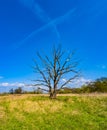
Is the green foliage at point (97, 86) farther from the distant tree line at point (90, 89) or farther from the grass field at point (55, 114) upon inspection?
the grass field at point (55, 114)

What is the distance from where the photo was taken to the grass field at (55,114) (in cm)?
1726

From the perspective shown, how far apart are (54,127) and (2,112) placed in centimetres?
499

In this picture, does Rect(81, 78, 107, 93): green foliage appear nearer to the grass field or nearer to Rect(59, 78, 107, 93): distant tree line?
Rect(59, 78, 107, 93): distant tree line

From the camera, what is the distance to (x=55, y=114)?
796 inches

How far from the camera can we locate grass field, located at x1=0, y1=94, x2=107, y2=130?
680 inches

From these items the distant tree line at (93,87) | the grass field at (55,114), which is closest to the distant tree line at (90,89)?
the distant tree line at (93,87)

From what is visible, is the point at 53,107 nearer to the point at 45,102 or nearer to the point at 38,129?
the point at 45,102

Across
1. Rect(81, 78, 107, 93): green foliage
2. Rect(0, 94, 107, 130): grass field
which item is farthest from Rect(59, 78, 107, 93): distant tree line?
Rect(0, 94, 107, 130): grass field

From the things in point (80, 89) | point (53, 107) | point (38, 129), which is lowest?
point (38, 129)

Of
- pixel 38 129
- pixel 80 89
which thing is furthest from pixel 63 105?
pixel 80 89

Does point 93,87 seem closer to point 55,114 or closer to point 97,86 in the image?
point 97,86

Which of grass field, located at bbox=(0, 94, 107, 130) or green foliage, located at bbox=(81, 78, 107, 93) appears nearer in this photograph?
grass field, located at bbox=(0, 94, 107, 130)

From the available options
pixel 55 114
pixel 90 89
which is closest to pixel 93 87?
pixel 90 89

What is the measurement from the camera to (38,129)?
16594 mm
